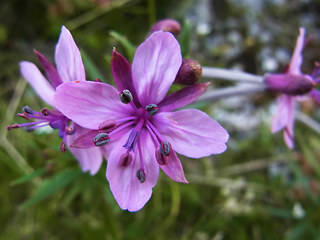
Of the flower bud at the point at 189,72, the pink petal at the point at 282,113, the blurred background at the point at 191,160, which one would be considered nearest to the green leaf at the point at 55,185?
the blurred background at the point at 191,160

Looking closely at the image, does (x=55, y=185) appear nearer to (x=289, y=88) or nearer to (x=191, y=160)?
(x=289, y=88)

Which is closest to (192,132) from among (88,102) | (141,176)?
(141,176)

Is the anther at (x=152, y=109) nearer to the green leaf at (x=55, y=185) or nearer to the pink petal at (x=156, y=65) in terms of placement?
the pink petal at (x=156, y=65)

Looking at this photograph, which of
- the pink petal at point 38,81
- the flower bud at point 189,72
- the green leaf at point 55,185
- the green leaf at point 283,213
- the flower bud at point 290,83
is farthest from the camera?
the green leaf at point 283,213

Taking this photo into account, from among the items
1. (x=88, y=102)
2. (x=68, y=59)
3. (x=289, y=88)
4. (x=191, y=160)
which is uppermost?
(x=68, y=59)

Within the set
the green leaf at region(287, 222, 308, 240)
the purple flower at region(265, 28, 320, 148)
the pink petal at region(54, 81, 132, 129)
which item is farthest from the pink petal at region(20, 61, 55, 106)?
the green leaf at region(287, 222, 308, 240)

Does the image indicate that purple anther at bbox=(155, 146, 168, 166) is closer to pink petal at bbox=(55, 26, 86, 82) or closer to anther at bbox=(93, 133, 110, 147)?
anther at bbox=(93, 133, 110, 147)
